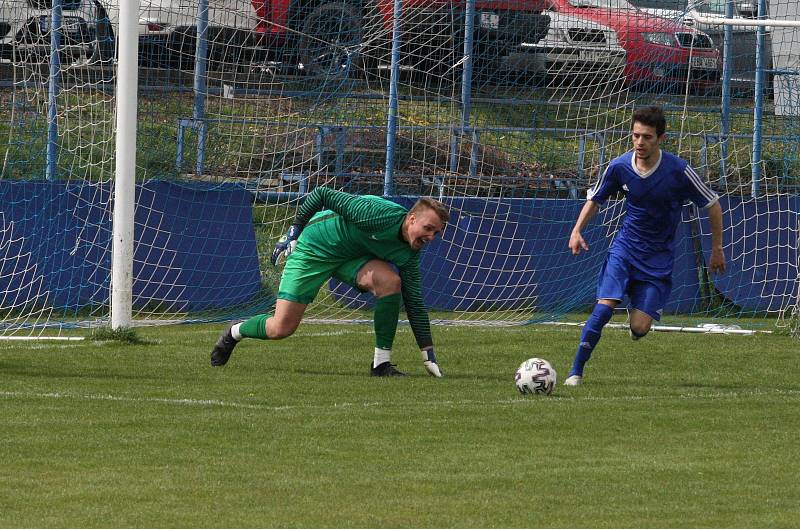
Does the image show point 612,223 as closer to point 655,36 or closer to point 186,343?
point 655,36

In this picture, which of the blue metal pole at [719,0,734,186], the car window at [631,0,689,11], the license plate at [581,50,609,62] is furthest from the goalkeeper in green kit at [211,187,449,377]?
the car window at [631,0,689,11]

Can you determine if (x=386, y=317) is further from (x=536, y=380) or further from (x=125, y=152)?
(x=125, y=152)

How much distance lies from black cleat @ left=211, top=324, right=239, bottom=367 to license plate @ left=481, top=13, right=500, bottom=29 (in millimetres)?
6234

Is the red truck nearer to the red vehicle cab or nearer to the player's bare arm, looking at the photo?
the red vehicle cab

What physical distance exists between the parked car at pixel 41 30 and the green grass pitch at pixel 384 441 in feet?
9.48

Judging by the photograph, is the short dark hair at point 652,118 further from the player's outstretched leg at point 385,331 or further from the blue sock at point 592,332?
the player's outstretched leg at point 385,331

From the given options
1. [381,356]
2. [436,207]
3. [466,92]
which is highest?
[466,92]

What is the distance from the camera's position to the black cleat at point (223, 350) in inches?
455

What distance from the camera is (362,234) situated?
36.4 feet

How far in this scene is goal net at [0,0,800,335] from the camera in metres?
14.8

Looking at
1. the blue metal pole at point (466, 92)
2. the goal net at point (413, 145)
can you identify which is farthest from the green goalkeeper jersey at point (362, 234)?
the blue metal pole at point (466, 92)

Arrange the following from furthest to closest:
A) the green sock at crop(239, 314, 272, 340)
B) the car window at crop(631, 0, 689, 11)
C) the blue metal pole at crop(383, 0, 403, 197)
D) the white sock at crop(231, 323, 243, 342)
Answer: the car window at crop(631, 0, 689, 11) < the blue metal pole at crop(383, 0, 403, 197) < the white sock at crop(231, 323, 243, 342) < the green sock at crop(239, 314, 272, 340)

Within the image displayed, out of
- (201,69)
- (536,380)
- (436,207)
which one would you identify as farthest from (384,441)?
(201,69)

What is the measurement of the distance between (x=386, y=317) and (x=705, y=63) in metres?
6.83
